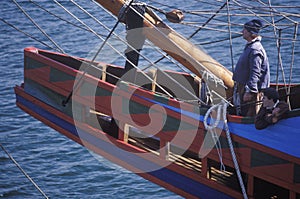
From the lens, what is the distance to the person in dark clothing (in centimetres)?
894

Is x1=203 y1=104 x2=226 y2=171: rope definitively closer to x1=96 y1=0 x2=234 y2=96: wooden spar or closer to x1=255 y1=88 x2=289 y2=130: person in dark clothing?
x1=255 y1=88 x2=289 y2=130: person in dark clothing

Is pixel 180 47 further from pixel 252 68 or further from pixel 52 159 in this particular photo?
pixel 52 159

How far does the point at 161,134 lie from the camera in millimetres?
9711

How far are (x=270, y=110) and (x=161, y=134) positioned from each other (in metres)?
1.43

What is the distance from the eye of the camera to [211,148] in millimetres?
9406

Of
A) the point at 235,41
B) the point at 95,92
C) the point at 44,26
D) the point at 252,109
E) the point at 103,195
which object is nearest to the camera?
the point at 252,109

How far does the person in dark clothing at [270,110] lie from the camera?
352 inches

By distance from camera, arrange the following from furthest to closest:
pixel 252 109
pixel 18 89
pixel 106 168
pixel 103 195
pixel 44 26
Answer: pixel 44 26 → pixel 106 168 → pixel 103 195 → pixel 18 89 → pixel 252 109

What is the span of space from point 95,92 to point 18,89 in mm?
1473

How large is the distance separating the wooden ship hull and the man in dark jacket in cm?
36

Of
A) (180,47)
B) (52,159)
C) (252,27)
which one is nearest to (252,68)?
(252,27)

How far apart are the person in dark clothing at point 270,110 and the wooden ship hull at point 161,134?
3.4 inches

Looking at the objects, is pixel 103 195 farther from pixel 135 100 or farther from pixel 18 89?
pixel 135 100

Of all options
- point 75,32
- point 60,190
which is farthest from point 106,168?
point 75,32
